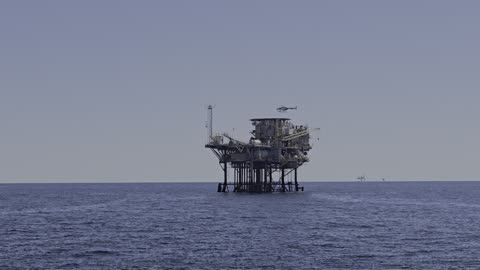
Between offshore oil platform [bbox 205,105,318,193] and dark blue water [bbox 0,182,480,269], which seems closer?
dark blue water [bbox 0,182,480,269]

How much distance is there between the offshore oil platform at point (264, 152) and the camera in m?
138

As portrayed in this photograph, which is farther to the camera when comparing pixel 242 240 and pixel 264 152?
pixel 264 152

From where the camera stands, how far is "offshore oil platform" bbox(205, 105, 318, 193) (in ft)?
454

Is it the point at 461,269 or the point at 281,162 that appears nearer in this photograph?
the point at 461,269

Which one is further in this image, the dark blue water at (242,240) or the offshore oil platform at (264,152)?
the offshore oil platform at (264,152)

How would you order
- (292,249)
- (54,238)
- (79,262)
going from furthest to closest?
1. (54,238)
2. (292,249)
3. (79,262)

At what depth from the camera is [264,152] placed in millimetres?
138250

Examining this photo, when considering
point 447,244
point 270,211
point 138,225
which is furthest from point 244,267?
point 270,211

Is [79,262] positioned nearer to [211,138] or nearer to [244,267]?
[244,267]

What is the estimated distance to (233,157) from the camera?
459 ft

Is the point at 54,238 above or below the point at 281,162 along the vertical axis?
below

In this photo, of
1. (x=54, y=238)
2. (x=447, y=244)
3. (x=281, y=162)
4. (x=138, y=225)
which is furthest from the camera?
(x=281, y=162)

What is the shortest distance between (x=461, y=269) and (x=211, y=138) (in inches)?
3718

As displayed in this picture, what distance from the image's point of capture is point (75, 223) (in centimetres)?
8581
